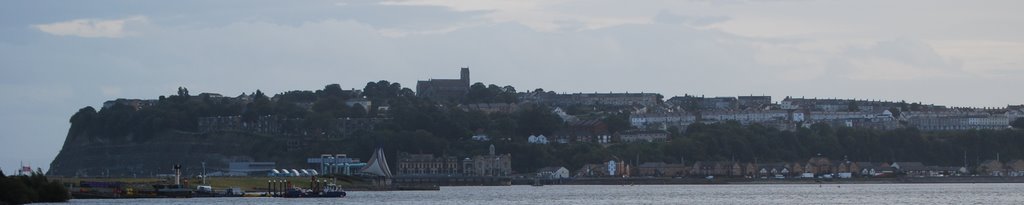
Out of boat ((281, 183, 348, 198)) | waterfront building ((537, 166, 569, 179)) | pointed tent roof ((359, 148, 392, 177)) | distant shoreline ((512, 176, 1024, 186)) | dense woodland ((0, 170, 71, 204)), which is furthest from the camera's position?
waterfront building ((537, 166, 569, 179))

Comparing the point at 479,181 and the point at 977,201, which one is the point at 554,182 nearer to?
the point at 479,181

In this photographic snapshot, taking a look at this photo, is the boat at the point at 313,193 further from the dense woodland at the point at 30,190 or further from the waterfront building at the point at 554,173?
the waterfront building at the point at 554,173

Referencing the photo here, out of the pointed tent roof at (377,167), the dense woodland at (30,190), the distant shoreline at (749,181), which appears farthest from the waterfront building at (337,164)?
the dense woodland at (30,190)

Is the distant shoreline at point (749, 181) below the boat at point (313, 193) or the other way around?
the other way around

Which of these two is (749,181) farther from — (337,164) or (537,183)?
(337,164)

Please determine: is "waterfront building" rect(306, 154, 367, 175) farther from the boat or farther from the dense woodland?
the dense woodland

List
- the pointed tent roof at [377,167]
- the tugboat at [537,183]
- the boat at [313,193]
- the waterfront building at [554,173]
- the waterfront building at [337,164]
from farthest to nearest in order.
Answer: the waterfront building at [554,173] < the tugboat at [537,183] < the waterfront building at [337,164] < the pointed tent roof at [377,167] < the boat at [313,193]

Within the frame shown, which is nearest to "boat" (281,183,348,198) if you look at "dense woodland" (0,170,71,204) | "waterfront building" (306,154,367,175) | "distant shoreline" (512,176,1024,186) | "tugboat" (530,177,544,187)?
"dense woodland" (0,170,71,204)

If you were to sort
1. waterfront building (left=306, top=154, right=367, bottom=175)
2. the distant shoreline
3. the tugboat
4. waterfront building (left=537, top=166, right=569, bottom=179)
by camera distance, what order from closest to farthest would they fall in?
waterfront building (left=306, top=154, right=367, bottom=175), the tugboat, the distant shoreline, waterfront building (left=537, top=166, right=569, bottom=179)

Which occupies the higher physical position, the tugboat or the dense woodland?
the tugboat

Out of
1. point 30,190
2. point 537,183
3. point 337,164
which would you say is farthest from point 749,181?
point 30,190

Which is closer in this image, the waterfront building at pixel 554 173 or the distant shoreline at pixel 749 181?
the distant shoreline at pixel 749 181

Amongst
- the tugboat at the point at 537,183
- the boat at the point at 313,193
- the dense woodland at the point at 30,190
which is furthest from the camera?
the tugboat at the point at 537,183

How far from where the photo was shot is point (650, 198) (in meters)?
129
